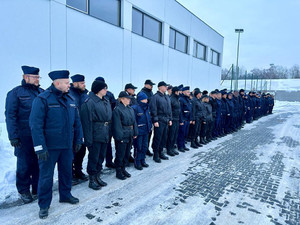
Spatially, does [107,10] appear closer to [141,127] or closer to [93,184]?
[141,127]

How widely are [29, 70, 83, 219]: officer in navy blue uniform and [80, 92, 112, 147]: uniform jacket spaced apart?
58 cm

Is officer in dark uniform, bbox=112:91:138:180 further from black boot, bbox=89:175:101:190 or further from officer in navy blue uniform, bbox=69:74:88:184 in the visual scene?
officer in navy blue uniform, bbox=69:74:88:184

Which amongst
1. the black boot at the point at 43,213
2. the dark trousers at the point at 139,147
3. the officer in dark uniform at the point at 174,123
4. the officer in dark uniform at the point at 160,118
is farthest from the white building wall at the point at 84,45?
the black boot at the point at 43,213

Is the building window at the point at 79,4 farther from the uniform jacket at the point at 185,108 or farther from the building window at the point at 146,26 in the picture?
the uniform jacket at the point at 185,108

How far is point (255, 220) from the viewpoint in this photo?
3098 mm

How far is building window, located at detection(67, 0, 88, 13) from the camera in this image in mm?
7471

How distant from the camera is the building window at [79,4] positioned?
747 centimetres

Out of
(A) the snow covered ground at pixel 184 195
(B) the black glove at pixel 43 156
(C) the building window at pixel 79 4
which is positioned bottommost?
(A) the snow covered ground at pixel 184 195

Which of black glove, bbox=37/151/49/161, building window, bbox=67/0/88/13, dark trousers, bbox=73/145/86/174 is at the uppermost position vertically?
building window, bbox=67/0/88/13

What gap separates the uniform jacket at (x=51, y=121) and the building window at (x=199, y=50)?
16.3 meters

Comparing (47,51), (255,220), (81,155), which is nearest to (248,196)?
(255,220)

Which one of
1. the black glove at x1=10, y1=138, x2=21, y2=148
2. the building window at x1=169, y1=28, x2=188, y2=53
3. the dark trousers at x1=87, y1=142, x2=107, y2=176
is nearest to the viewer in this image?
the black glove at x1=10, y1=138, x2=21, y2=148

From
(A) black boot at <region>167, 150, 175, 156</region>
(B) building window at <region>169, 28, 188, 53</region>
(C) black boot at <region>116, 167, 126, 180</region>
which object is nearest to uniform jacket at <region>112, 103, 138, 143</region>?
(C) black boot at <region>116, 167, 126, 180</region>

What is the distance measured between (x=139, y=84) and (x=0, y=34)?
21.0 ft
